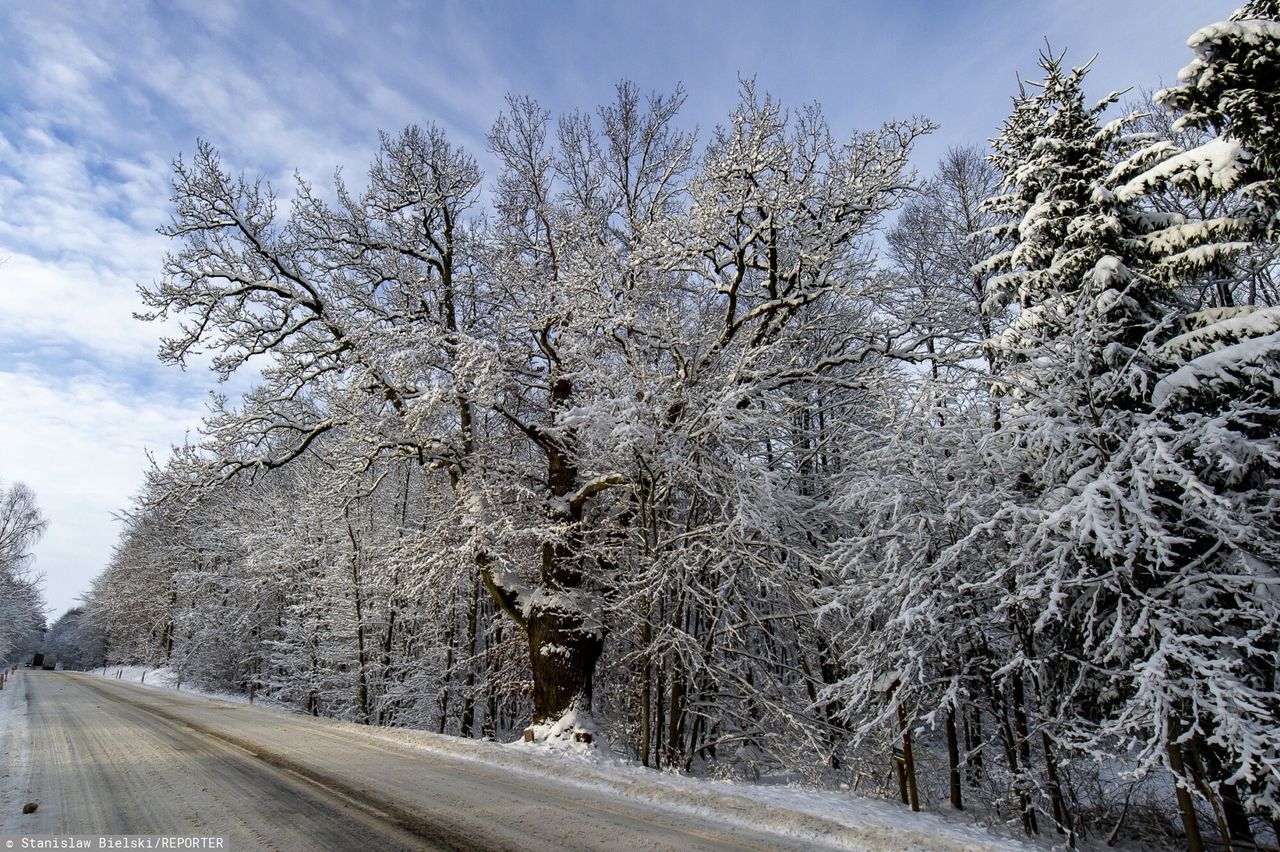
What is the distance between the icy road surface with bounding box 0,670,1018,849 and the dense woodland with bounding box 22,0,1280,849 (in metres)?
2.81

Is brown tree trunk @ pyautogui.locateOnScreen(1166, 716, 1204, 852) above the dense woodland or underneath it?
underneath

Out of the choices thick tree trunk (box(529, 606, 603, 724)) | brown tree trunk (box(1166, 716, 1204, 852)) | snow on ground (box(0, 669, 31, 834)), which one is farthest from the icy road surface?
thick tree trunk (box(529, 606, 603, 724))

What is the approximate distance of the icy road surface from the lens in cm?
475

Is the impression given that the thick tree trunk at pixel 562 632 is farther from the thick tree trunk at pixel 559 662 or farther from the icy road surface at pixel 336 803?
the icy road surface at pixel 336 803

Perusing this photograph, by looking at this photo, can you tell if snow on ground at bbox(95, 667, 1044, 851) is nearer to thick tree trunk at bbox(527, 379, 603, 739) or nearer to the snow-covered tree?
thick tree trunk at bbox(527, 379, 603, 739)

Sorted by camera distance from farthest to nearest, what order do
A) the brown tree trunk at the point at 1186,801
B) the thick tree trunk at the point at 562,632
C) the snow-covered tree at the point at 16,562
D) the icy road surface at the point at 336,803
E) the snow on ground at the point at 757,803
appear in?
1. the snow-covered tree at the point at 16,562
2. the thick tree trunk at the point at 562,632
3. the brown tree trunk at the point at 1186,801
4. the snow on ground at the point at 757,803
5. the icy road surface at the point at 336,803

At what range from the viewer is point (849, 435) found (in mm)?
11680

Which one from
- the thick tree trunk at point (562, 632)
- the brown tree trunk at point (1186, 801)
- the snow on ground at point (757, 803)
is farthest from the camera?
the thick tree trunk at point (562, 632)

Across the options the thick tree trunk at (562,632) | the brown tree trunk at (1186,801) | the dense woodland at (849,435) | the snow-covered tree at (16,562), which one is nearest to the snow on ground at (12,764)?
the dense woodland at (849,435)

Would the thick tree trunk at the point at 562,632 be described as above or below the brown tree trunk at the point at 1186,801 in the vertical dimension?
above

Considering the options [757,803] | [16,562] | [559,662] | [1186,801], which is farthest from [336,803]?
[16,562]

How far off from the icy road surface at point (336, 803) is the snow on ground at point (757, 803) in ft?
0.26

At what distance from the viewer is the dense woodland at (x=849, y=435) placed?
611 cm

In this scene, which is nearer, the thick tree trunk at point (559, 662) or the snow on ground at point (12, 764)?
the snow on ground at point (12, 764)
